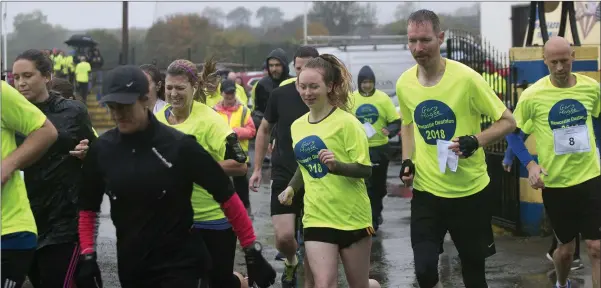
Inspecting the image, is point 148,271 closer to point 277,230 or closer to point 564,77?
point 277,230

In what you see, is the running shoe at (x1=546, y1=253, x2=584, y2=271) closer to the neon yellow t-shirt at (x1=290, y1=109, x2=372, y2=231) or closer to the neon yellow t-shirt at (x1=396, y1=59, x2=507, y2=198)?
the neon yellow t-shirt at (x1=396, y1=59, x2=507, y2=198)

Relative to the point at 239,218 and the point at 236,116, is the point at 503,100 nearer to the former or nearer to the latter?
the point at 236,116

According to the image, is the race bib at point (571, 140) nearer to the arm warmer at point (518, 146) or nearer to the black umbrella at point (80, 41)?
the arm warmer at point (518, 146)

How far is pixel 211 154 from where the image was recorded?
22.0 ft

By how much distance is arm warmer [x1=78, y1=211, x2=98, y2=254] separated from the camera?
17.6 feet

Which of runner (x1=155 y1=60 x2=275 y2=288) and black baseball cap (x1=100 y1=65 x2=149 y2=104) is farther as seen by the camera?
runner (x1=155 y1=60 x2=275 y2=288)

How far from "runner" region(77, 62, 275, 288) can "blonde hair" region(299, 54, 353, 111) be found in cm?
180

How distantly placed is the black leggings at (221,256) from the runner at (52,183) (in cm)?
83

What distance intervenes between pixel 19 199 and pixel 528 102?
4124 millimetres

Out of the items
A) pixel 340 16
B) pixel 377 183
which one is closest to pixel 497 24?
pixel 340 16

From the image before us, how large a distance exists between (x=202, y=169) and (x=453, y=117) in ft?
6.84

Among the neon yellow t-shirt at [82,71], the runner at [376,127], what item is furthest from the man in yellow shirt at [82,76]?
the runner at [376,127]

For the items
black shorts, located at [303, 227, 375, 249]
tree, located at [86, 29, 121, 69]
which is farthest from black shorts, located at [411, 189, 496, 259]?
tree, located at [86, 29, 121, 69]

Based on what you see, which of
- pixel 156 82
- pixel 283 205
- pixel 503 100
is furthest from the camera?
pixel 503 100
